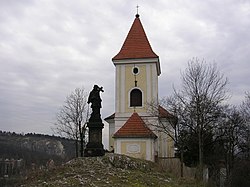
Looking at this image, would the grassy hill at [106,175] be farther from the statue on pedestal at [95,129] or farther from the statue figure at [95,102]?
the statue figure at [95,102]

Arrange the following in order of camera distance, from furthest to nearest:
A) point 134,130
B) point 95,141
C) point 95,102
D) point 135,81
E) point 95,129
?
1. point 135,81
2. point 134,130
3. point 95,102
4. point 95,129
5. point 95,141

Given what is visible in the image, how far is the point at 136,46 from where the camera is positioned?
30.9 meters

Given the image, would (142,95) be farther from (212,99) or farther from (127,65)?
(212,99)

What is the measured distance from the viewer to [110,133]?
3172 centimetres

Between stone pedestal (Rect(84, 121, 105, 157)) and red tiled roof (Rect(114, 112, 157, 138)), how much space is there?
27.6 ft

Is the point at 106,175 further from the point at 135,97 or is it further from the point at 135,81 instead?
the point at 135,81

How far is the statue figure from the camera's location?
18767 millimetres

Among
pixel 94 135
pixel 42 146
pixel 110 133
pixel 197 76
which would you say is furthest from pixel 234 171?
pixel 42 146

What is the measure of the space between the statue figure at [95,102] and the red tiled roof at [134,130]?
8004 millimetres

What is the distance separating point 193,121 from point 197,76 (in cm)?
298

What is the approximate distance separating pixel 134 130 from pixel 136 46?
7798 mm

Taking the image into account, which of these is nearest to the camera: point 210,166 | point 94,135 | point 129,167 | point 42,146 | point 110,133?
point 129,167

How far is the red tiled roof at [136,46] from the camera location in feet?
99.1

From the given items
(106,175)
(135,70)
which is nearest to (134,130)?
(135,70)
